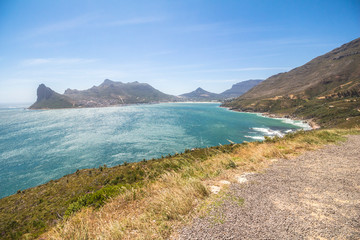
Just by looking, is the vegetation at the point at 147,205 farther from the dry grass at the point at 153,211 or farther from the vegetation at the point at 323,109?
the vegetation at the point at 323,109

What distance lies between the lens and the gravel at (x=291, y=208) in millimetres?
4160

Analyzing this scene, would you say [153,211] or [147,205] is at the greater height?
[153,211]

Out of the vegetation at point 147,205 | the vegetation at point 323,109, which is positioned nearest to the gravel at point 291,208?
the vegetation at point 147,205

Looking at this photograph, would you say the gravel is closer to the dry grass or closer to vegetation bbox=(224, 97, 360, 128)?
the dry grass

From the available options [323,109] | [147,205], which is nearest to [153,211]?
[147,205]

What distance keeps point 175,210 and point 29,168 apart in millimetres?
54978

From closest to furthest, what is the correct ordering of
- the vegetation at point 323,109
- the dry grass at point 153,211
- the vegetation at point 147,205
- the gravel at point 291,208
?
the gravel at point 291,208
the dry grass at point 153,211
the vegetation at point 147,205
the vegetation at point 323,109

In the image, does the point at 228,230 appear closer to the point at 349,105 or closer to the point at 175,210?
the point at 175,210

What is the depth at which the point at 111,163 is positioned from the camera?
41.3 meters

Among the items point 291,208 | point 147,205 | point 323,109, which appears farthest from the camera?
point 323,109

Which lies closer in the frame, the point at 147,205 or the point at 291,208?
the point at 291,208

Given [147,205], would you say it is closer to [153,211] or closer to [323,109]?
[153,211]

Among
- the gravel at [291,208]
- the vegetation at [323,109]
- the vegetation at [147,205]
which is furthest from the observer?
the vegetation at [323,109]

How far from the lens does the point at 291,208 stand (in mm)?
5191
